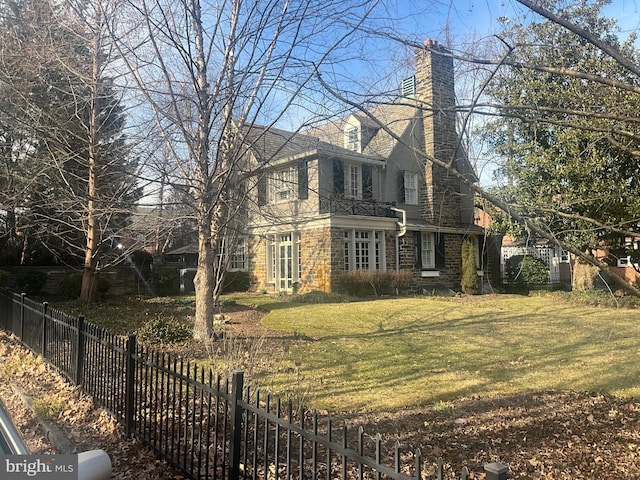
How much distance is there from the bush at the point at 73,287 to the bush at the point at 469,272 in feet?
48.8

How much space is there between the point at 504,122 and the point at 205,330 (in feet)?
20.0

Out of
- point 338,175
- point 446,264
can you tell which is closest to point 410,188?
point 446,264

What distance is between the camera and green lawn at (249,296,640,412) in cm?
616

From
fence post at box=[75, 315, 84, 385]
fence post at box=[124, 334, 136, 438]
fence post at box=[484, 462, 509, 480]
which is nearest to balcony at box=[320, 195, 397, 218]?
fence post at box=[75, 315, 84, 385]

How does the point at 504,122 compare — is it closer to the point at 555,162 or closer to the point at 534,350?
the point at 534,350

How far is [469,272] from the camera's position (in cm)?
2108

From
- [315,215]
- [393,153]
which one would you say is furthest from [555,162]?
[315,215]

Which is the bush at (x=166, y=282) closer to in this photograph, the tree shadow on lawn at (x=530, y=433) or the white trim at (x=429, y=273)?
the white trim at (x=429, y=273)

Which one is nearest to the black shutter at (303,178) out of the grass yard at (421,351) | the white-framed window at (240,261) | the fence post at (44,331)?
the grass yard at (421,351)

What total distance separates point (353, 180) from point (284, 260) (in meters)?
4.57

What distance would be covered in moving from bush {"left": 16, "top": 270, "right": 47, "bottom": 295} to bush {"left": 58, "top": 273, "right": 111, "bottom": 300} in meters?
1.08

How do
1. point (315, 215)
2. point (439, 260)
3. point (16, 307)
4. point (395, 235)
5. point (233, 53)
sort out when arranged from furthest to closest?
point (439, 260)
point (395, 235)
point (315, 215)
point (16, 307)
point (233, 53)

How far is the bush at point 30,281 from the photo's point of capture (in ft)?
59.5

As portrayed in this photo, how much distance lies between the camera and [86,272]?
15305 mm
